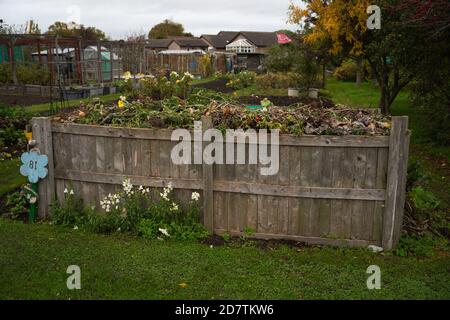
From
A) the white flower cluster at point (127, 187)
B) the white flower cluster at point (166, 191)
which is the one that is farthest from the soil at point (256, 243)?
the white flower cluster at point (127, 187)

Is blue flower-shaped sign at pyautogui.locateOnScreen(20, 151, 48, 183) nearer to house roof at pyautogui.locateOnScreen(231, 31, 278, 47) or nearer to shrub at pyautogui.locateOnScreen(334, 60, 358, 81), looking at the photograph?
shrub at pyautogui.locateOnScreen(334, 60, 358, 81)

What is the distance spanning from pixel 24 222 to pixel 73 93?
15.4 metres

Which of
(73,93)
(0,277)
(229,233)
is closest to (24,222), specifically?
(0,277)

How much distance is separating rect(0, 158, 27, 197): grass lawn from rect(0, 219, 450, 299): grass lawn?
2.04 metres

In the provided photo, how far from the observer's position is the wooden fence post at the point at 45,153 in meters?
6.40

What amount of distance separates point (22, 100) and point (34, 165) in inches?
568

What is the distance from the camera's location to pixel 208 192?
19.1 ft

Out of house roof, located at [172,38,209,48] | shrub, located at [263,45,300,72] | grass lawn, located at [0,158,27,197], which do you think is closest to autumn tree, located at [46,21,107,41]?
house roof, located at [172,38,209,48]

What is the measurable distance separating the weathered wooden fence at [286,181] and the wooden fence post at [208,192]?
12mm

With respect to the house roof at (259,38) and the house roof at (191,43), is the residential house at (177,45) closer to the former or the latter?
the house roof at (191,43)

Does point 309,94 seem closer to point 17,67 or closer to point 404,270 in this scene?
point 17,67

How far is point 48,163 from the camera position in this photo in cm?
641

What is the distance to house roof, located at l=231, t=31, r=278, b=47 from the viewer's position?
230ft

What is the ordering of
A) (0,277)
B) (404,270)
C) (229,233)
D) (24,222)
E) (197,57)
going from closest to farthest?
1. (0,277)
2. (404,270)
3. (229,233)
4. (24,222)
5. (197,57)
